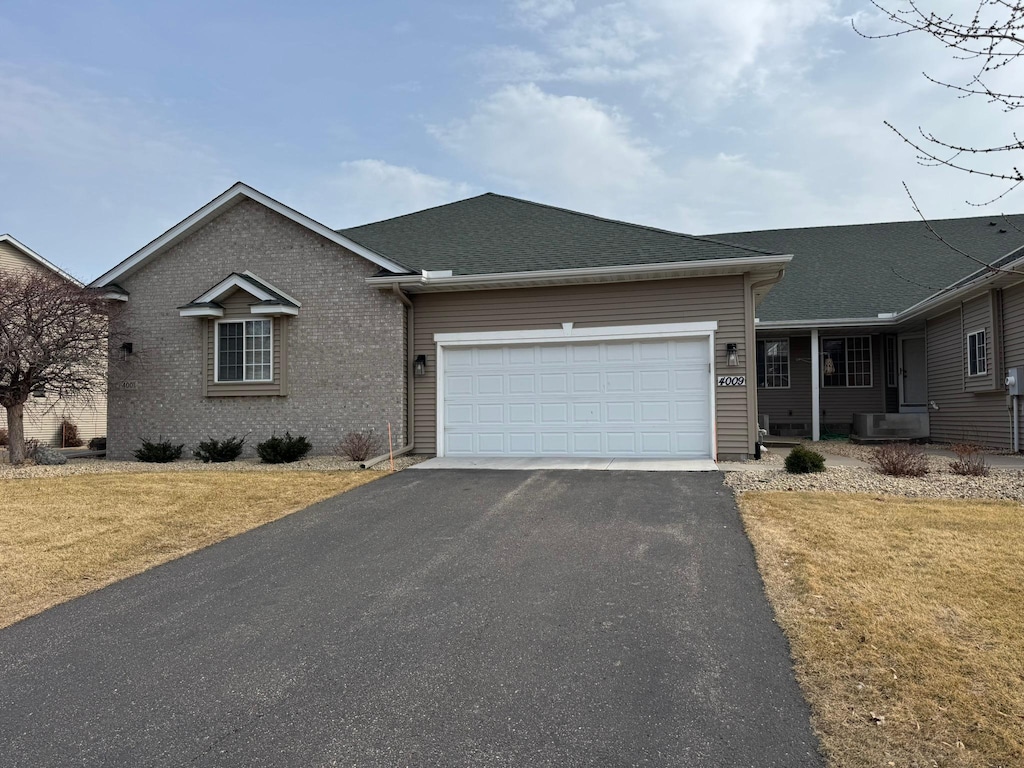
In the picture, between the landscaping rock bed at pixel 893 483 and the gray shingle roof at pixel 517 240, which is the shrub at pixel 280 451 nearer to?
the gray shingle roof at pixel 517 240

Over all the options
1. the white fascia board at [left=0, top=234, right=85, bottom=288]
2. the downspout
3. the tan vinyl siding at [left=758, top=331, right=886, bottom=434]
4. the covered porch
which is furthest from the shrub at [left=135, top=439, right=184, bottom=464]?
the tan vinyl siding at [left=758, top=331, right=886, bottom=434]

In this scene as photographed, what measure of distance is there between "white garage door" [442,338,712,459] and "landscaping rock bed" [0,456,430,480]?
1434mm

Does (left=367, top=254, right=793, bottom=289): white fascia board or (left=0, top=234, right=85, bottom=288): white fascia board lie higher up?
(left=0, top=234, right=85, bottom=288): white fascia board

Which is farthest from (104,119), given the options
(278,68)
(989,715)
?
(989,715)

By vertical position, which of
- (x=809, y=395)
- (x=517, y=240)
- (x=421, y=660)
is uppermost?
(x=517, y=240)

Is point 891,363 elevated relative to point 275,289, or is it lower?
lower

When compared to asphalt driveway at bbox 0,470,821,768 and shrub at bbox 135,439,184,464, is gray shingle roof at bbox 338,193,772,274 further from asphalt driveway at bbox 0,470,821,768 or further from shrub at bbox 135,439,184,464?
asphalt driveway at bbox 0,470,821,768

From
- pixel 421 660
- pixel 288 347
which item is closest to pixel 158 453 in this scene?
pixel 288 347

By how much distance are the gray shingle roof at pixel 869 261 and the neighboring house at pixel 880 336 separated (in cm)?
3

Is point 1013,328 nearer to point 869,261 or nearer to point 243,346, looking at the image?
point 869,261

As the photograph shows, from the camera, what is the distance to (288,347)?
1275cm

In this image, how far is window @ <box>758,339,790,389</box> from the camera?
18438 mm

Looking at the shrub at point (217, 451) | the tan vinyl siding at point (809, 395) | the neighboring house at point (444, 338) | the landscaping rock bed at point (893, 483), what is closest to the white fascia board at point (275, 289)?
the neighboring house at point (444, 338)

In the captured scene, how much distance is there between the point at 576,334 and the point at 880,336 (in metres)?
10.8
